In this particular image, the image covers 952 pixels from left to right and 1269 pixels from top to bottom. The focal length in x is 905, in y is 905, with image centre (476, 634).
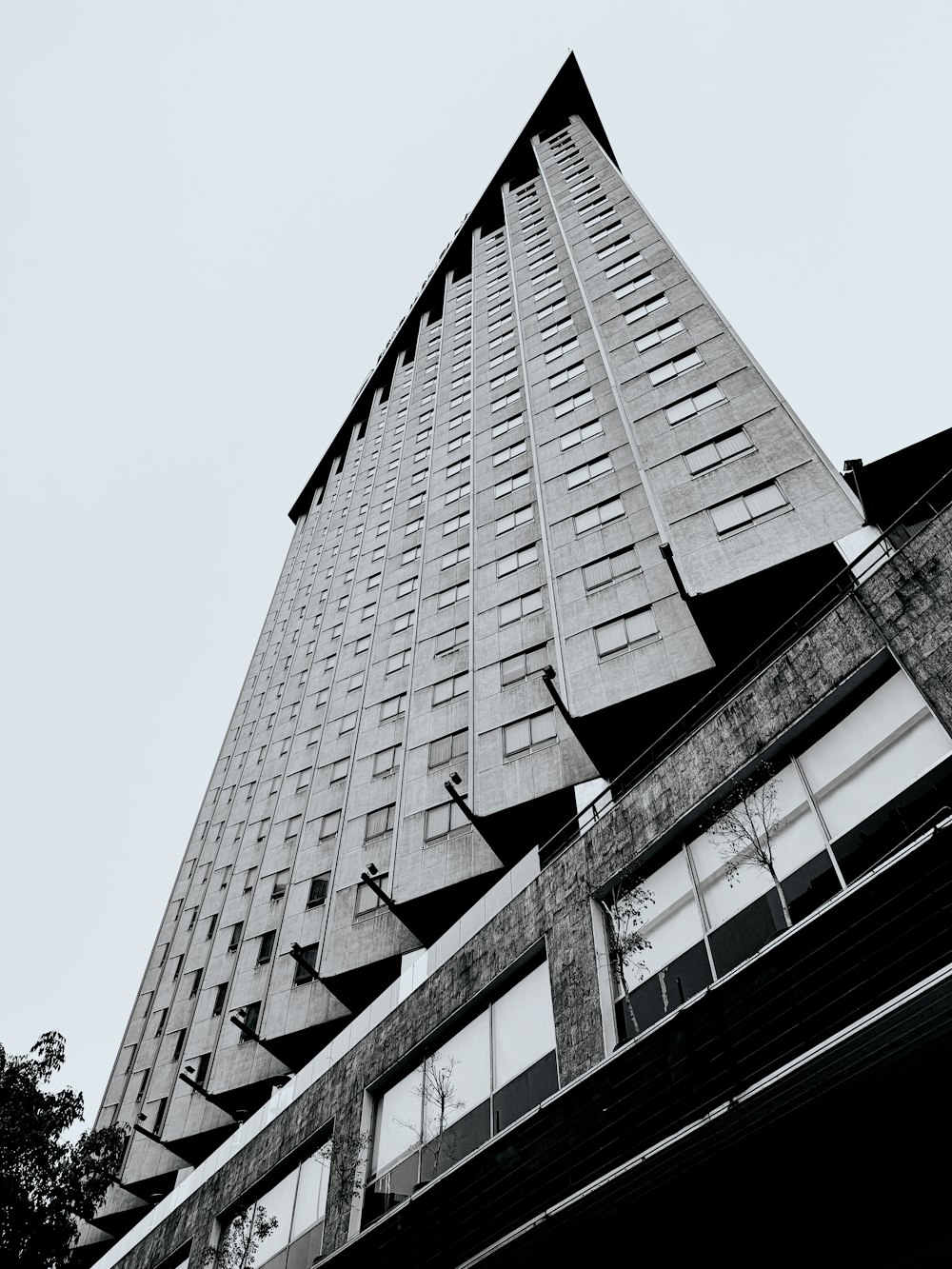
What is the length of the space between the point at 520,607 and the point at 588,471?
19.7 ft

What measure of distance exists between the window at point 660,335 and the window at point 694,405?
16.6 ft

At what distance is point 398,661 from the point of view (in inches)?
1542

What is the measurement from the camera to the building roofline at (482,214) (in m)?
76.7

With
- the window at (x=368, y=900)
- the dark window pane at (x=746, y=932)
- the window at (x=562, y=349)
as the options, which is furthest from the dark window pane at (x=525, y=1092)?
the window at (x=562, y=349)

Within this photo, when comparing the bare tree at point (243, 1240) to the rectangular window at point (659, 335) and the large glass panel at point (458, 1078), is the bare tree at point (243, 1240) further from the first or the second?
the rectangular window at point (659, 335)

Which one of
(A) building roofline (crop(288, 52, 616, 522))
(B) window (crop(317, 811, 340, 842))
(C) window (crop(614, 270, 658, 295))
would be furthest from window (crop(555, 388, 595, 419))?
(A) building roofline (crop(288, 52, 616, 522))

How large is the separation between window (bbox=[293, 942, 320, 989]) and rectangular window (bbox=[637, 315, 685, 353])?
2535 cm

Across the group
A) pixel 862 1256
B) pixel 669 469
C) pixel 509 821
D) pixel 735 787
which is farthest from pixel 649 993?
pixel 669 469

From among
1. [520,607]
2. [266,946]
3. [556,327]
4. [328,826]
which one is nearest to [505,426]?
[556,327]

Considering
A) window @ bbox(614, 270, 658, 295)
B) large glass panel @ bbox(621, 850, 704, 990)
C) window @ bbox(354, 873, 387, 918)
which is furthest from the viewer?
window @ bbox(614, 270, 658, 295)

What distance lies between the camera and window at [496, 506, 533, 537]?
36.0 meters

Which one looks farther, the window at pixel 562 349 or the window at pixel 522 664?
the window at pixel 562 349

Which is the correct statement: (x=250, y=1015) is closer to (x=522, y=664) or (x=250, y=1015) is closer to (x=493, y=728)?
(x=493, y=728)

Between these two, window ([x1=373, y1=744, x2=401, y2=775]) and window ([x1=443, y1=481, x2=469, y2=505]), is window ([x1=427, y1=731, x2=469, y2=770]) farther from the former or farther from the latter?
window ([x1=443, y1=481, x2=469, y2=505])
